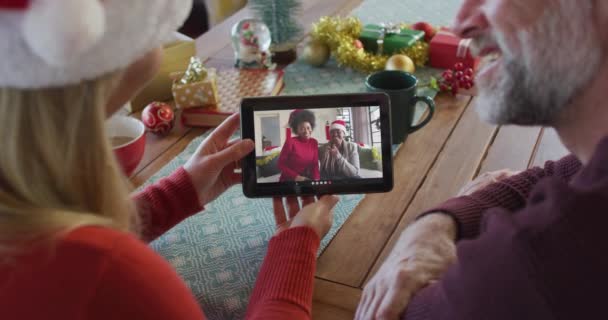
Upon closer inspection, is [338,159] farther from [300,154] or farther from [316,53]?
[316,53]

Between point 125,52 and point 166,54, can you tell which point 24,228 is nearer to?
point 125,52

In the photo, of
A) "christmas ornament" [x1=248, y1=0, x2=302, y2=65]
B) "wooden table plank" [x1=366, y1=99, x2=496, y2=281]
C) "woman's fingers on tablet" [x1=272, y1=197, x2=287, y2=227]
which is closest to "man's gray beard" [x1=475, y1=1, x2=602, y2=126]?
"wooden table plank" [x1=366, y1=99, x2=496, y2=281]

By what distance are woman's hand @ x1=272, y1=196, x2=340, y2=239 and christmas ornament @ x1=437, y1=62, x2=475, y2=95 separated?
531 mm

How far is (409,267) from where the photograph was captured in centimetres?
76

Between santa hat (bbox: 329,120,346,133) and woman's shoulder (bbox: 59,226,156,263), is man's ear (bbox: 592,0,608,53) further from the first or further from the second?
woman's shoulder (bbox: 59,226,156,263)

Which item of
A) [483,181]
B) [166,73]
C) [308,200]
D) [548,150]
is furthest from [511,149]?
[166,73]

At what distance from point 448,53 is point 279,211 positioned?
2.21 ft

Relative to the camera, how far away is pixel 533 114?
702mm

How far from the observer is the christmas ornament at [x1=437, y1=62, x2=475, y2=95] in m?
1.29

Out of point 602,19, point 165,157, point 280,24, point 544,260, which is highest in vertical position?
A: point 602,19

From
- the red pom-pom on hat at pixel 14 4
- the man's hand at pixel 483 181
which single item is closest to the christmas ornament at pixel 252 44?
the man's hand at pixel 483 181

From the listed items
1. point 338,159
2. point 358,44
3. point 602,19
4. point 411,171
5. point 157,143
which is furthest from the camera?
point 358,44

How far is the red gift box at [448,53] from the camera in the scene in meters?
1.34

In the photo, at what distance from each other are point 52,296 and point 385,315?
39cm
